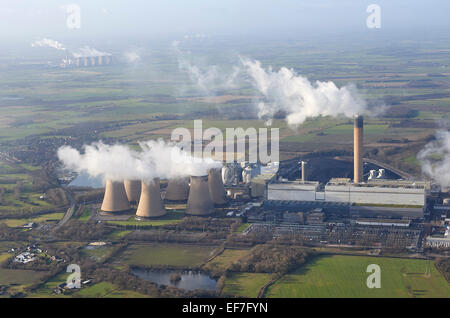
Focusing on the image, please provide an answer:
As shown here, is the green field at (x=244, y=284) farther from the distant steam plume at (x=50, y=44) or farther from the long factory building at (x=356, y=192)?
the distant steam plume at (x=50, y=44)

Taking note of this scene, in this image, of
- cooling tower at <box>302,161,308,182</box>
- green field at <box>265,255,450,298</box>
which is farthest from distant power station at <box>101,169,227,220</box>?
green field at <box>265,255,450,298</box>

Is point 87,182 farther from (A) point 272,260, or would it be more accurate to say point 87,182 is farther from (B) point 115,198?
(A) point 272,260

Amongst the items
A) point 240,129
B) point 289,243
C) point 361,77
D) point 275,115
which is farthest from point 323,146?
point 361,77

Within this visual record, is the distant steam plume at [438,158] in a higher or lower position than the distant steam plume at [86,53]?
lower

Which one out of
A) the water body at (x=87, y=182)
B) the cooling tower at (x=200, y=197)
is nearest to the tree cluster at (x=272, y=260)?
the cooling tower at (x=200, y=197)

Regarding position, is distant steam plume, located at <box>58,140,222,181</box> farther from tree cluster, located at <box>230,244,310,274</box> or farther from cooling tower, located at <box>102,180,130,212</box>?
tree cluster, located at <box>230,244,310,274</box>

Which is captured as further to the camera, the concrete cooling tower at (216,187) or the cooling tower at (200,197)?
the concrete cooling tower at (216,187)
